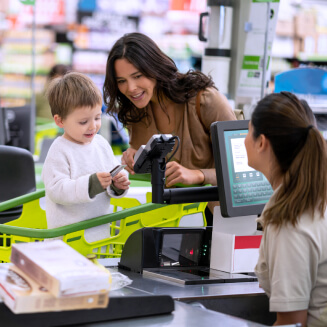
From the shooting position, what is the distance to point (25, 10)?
8930 mm

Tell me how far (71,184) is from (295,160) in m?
0.96

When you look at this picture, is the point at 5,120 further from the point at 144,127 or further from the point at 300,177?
→ the point at 300,177

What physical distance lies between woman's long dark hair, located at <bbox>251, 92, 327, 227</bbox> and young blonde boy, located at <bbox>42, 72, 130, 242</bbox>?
0.81m

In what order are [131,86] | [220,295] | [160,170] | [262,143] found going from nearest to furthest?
[262,143] < [220,295] < [160,170] < [131,86]

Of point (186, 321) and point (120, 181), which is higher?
point (120, 181)

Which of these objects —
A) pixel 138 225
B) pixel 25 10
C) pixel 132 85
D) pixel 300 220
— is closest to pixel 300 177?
pixel 300 220

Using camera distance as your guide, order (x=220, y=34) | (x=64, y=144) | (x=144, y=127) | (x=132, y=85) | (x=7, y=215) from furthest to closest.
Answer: (x=220, y=34) → (x=7, y=215) → (x=144, y=127) → (x=132, y=85) → (x=64, y=144)

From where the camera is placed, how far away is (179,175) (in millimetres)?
2496

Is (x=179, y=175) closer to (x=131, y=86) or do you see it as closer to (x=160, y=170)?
(x=160, y=170)

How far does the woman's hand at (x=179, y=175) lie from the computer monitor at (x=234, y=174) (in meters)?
0.37

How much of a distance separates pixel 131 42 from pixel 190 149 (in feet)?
1.69

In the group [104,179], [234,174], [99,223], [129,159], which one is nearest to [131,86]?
[129,159]

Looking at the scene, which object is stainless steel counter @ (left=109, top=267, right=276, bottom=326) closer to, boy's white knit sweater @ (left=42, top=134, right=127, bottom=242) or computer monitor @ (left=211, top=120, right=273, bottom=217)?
computer monitor @ (left=211, top=120, right=273, bottom=217)

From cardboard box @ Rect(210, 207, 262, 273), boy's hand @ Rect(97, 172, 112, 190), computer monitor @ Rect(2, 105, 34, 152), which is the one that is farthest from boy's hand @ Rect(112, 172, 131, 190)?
computer monitor @ Rect(2, 105, 34, 152)
